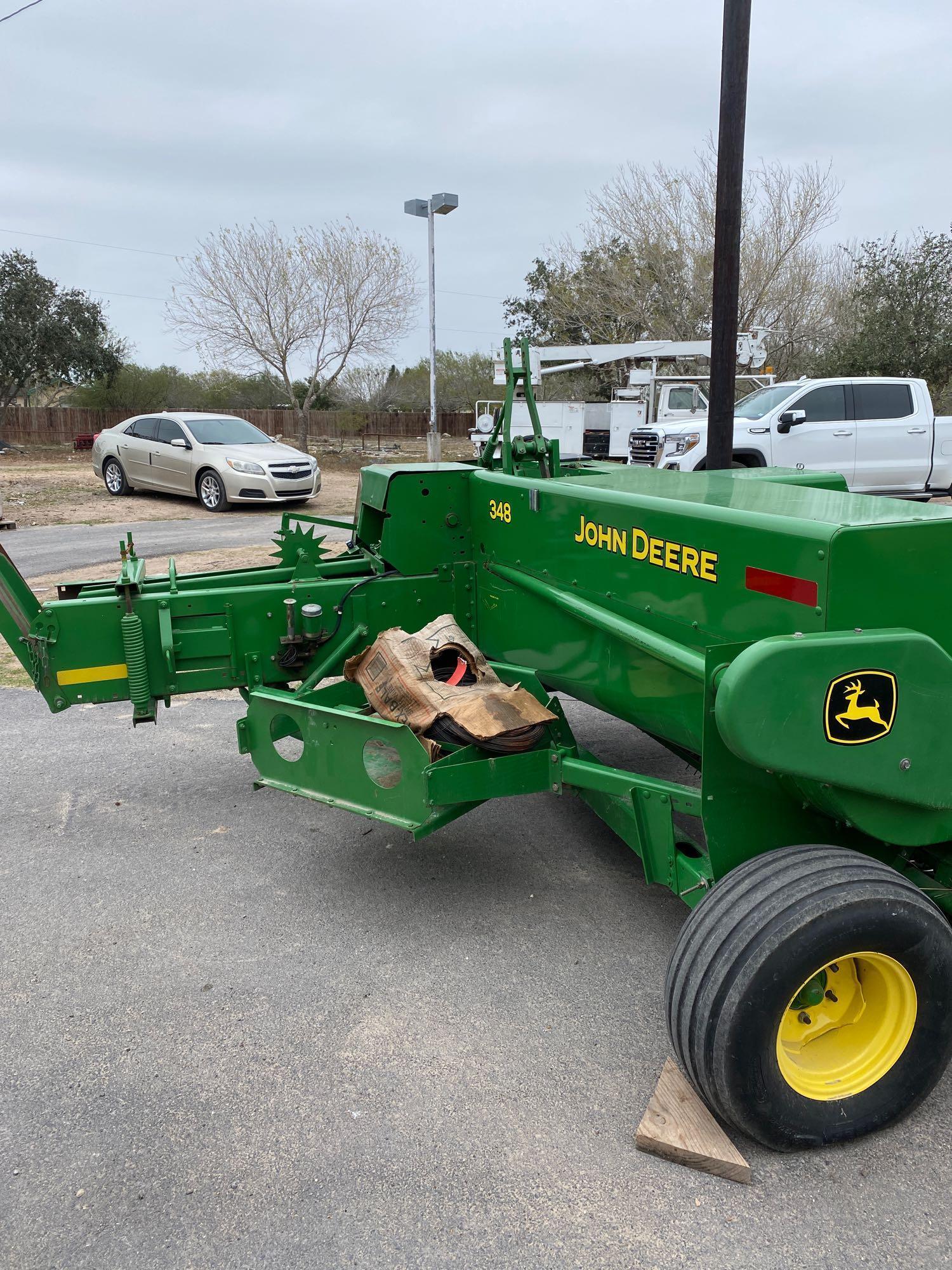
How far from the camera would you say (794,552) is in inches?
102

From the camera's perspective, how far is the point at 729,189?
273 inches

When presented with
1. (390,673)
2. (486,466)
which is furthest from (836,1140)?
(486,466)

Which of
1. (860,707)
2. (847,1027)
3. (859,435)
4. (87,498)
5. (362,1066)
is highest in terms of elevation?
(859,435)

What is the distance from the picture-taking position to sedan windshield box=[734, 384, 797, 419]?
1418 cm

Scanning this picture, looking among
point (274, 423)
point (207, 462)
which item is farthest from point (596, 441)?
point (274, 423)

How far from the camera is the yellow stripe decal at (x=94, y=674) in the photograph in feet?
13.1

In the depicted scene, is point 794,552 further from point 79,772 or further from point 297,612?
point 79,772

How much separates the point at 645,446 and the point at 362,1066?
48.9ft

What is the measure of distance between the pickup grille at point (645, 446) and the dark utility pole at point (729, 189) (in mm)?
8823

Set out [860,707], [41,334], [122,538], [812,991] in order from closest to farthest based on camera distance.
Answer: [860,707] → [812,991] → [122,538] → [41,334]

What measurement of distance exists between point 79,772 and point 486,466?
2613 millimetres

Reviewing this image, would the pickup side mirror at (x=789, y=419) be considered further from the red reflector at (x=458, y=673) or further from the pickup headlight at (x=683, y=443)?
the red reflector at (x=458, y=673)

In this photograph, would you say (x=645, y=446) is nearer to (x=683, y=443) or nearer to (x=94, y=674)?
(x=683, y=443)

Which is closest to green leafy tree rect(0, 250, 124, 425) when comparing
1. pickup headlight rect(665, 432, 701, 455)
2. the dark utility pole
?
pickup headlight rect(665, 432, 701, 455)
